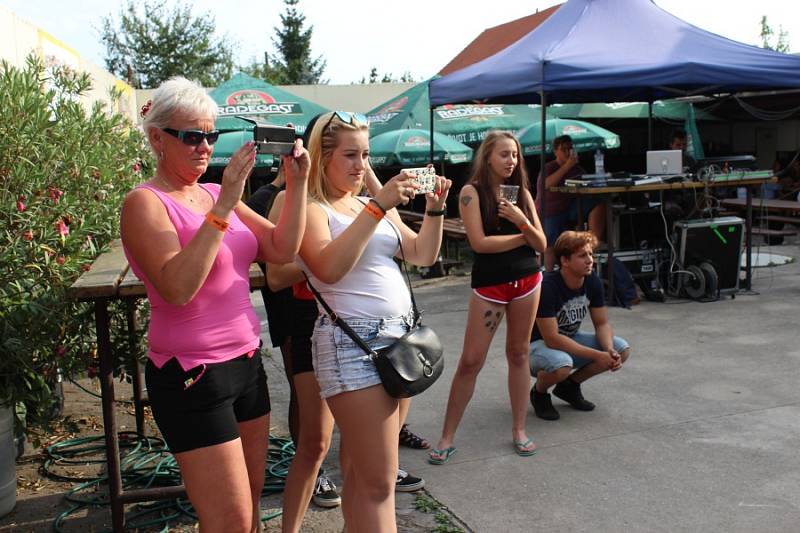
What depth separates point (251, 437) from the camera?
2.58 m

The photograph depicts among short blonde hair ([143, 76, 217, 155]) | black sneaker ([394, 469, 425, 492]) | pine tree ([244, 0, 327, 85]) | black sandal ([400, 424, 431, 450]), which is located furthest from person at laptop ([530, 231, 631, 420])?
pine tree ([244, 0, 327, 85])

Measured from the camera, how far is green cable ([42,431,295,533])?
3.75m

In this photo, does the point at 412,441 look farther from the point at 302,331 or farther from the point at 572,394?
the point at 302,331

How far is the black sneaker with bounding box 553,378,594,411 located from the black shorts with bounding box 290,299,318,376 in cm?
245

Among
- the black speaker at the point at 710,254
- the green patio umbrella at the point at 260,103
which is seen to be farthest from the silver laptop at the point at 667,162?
the green patio umbrella at the point at 260,103

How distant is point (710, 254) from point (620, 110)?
33.2 feet

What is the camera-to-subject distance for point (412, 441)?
4.61 metres

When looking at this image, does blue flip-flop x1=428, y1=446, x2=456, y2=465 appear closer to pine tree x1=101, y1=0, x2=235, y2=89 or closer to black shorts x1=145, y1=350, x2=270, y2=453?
black shorts x1=145, y1=350, x2=270, y2=453

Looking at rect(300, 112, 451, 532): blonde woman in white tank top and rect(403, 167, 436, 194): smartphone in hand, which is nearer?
rect(300, 112, 451, 532): blonde woman in white tank top

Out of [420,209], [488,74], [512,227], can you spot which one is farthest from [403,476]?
[420,209]

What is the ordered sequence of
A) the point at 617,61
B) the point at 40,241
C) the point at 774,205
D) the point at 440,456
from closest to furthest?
the point at 40,241, the point at 440,456, the point at 617,61, the point at 774,205

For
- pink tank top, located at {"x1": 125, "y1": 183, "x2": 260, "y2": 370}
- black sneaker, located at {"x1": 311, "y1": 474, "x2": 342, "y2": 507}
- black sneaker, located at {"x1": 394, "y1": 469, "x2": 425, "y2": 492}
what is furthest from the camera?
black sneaker, located at {"x1": 394, "y1": 469, "x2": 425, "y2": 492}

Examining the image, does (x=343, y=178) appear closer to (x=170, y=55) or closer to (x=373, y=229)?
(x=373, y=229)

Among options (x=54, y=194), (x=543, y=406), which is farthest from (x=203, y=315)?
(x=543, y=406)
